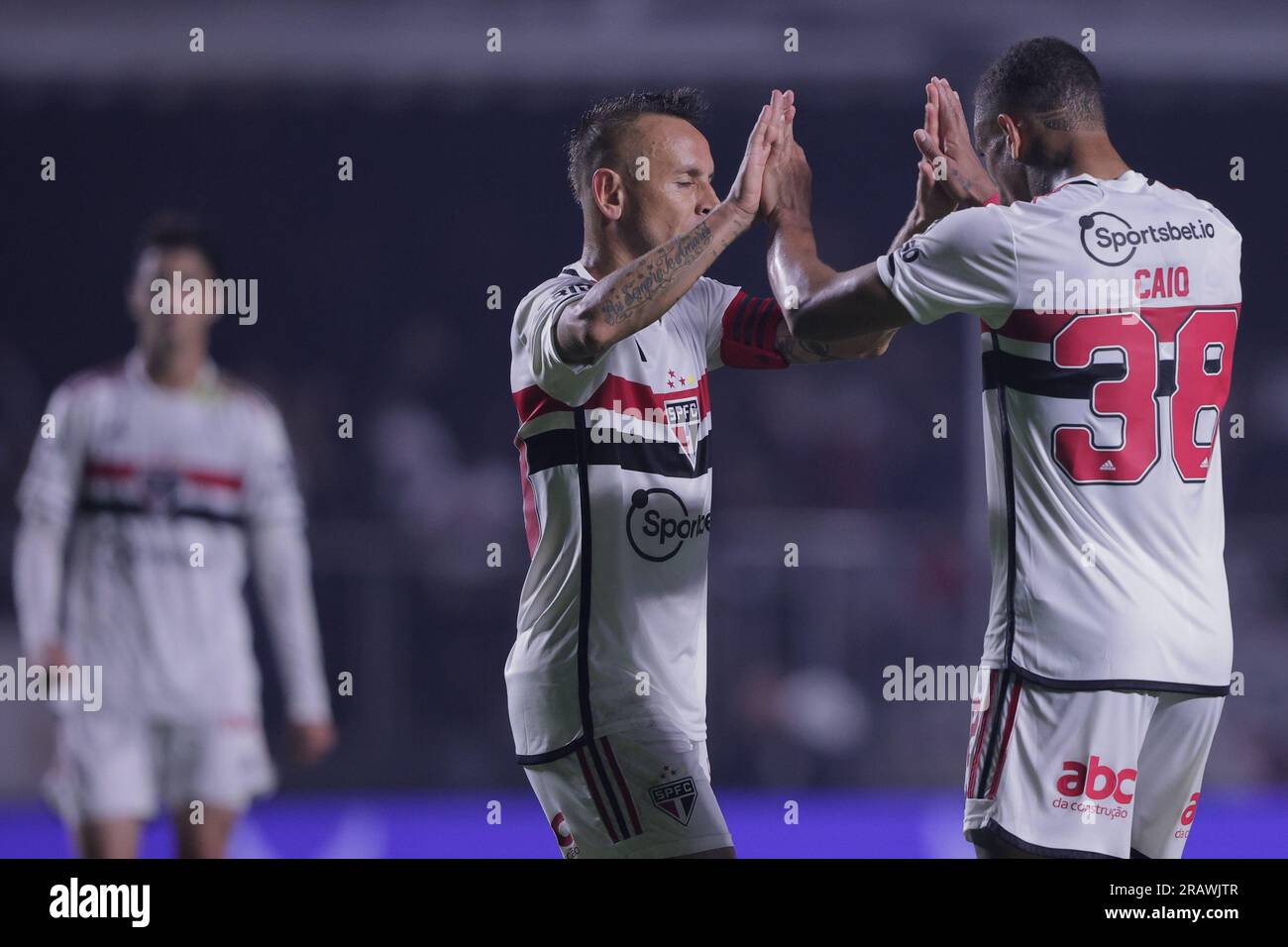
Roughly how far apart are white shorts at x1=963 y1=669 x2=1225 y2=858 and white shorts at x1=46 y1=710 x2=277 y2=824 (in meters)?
2.38

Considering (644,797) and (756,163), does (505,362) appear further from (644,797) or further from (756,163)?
(644,797)

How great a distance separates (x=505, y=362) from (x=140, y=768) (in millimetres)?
3435

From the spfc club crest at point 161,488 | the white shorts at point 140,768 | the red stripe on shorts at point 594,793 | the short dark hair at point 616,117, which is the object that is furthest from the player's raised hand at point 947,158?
the white shorts at point 140,768

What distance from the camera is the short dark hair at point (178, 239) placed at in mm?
4457

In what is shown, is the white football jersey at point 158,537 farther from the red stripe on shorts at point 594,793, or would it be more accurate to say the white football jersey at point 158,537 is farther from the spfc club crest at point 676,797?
the spfc club crest at point 676,797

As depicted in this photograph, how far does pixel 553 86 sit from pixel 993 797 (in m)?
5.08

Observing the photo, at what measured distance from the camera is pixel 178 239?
4.47 metres

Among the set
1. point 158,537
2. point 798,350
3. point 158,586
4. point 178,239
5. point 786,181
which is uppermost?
point 178,239

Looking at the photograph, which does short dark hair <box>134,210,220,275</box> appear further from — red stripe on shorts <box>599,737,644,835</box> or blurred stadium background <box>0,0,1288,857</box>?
red stripe on shorts <box>599,737,644,835</box>

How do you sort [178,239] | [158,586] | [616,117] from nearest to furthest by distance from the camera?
1. [616,117]
2. [158,586]
3. [178,239]

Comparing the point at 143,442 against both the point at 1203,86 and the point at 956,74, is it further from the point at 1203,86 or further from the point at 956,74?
the point at 1203,86

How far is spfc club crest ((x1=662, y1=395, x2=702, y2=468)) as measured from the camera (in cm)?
310

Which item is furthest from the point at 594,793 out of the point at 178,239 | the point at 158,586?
the point at 178,239
